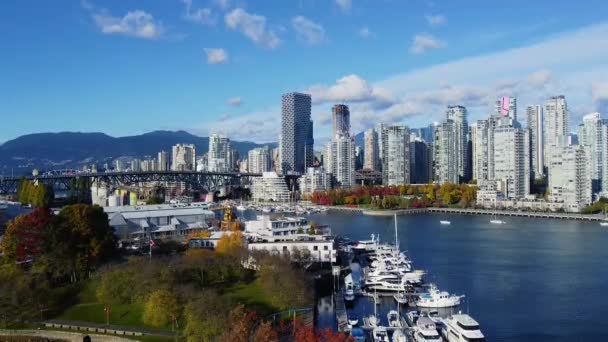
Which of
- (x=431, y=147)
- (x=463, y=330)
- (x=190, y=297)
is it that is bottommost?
(x=463, y=330)

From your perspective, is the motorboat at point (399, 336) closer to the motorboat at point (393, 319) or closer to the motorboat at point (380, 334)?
the motorboat at point (380, 334)

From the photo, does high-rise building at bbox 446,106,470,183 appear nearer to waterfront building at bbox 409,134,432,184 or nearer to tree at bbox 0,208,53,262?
waterfront building at bbox 409,134,432,184

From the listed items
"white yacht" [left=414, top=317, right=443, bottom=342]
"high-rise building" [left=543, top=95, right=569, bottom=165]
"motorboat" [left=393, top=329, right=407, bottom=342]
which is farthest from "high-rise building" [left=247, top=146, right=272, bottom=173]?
"motorboat" [left=393, top=329, right=407, bottom=342]

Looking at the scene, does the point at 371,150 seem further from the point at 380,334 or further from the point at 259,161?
the point at 380,334

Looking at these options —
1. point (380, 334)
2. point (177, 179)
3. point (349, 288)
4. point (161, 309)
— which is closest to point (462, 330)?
point (380, 334)

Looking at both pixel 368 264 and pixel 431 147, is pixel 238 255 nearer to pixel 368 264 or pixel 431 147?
pixel 368 264

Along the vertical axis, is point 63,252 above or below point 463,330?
above

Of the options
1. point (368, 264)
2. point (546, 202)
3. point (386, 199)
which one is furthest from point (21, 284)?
point (546, 202)
